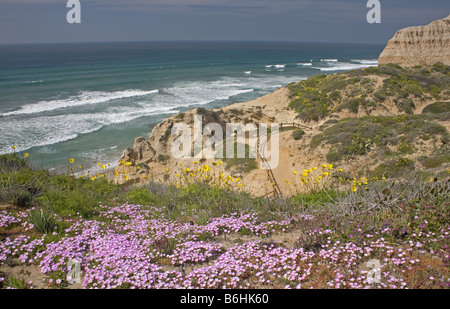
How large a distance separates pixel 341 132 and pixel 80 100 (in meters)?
37.8

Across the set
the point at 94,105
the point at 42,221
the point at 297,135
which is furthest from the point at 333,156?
the point at 94,105

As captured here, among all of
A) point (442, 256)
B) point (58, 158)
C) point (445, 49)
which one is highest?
point (445, 49)

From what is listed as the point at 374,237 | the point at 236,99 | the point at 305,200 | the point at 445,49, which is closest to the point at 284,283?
the point at 374,237

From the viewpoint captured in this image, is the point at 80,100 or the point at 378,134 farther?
the point at 80,100

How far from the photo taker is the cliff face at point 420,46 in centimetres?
5159

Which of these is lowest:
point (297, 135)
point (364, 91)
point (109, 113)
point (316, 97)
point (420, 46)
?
point (297, 135)

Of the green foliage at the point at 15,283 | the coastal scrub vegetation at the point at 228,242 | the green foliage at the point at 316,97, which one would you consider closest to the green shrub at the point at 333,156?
the coastal scrub vegetation at the point at 228,242

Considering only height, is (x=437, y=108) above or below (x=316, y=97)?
below

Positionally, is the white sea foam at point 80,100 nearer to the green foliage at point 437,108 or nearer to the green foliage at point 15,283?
the green foliage at point 437,108

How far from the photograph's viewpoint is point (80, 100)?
4459 centimetres

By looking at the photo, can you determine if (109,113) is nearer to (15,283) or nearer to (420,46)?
(15,283)
